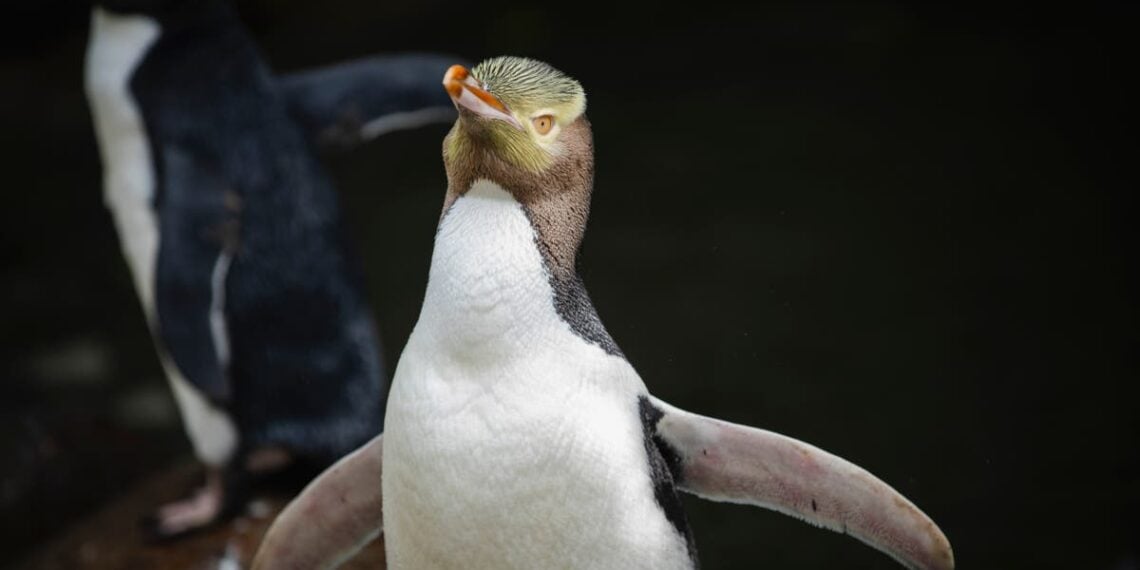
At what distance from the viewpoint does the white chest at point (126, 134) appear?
8.49 ft

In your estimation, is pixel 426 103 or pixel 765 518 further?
pixel 426 103

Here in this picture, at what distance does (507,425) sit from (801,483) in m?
0.35

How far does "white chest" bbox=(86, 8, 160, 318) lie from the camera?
→ 8.49 feet

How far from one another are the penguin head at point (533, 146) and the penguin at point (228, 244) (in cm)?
124

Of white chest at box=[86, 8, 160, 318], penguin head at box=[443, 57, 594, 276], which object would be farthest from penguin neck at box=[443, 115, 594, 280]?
white chest at box=[86, 8, 160, 318]

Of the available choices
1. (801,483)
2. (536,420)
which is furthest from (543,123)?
(801,483)

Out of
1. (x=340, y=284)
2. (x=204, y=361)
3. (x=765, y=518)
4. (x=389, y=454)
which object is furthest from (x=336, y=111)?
(x=389, y=454)

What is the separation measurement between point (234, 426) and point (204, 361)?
0.16m

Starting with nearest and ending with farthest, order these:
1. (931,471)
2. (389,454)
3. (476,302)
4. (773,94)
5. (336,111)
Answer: (476,302), (389,454), (336,111), (931,471), (773,94)

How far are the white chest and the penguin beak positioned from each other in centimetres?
144

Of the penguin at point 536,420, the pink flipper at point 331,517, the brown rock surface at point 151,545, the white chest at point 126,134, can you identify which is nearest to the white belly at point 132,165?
the white chest at point 126,134

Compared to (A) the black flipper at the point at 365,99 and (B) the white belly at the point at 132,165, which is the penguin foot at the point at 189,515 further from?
(A) the black flipper at the point at 365,99

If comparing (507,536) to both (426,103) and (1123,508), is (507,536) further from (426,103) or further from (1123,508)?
(1123,508)

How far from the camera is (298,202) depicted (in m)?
2.61
